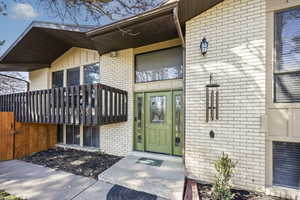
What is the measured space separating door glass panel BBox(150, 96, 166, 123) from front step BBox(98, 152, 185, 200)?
1097 millimetres

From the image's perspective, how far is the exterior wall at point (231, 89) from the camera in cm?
300

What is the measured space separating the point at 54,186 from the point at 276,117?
4847 millimetres

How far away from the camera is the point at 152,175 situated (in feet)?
11.5

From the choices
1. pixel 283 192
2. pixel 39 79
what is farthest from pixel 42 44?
pixel 283 192

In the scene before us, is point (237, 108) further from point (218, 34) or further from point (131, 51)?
point (131, 51)

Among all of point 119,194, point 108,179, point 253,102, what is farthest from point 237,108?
point 108,179

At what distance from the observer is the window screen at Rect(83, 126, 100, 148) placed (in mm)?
5915

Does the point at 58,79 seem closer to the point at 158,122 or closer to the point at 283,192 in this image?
the point at 158,122

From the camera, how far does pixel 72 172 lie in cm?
404

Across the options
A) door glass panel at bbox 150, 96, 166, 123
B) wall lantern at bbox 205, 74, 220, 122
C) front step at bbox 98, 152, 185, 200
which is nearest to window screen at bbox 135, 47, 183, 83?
door glass panel at bbox 150, 96, 166, 123

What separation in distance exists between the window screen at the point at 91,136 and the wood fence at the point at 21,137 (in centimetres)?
175

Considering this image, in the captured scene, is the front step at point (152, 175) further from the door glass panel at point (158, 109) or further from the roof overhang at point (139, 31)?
the roof overhang at point (139, 31)

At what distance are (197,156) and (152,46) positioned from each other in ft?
11.6

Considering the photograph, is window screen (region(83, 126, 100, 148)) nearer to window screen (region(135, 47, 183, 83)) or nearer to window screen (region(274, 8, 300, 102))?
window screen (region(135, 47, 183, 83))
